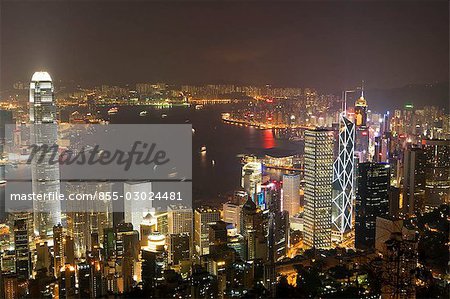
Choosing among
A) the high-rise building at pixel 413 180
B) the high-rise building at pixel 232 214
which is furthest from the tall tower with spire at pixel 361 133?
the high-rise building at pixel 232 214

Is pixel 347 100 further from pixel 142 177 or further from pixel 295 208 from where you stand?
pixel 142 177

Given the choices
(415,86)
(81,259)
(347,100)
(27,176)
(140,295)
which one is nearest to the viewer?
(140,295)

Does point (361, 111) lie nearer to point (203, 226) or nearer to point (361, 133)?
point (361, 133)

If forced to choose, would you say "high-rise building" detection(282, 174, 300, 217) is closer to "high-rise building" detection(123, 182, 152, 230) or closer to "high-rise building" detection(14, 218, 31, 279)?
"high-rise building" detection(123, 182, 152, 230)

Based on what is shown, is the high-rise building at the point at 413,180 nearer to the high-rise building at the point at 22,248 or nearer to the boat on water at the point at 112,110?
the boat on water at the point at 112,110

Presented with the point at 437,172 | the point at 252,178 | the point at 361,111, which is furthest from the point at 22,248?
the point at 361,111

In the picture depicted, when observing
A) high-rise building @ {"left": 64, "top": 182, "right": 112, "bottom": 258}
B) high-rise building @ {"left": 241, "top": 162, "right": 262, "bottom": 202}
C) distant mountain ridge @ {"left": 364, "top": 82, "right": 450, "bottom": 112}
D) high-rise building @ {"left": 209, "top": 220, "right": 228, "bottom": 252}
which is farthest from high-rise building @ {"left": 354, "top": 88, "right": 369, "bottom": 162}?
high-rise building @ {"left": 64, "top": 182, "right": 112, "bottom": 258}

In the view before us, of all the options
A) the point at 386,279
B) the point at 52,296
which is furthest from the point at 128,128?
the point at 386,279
